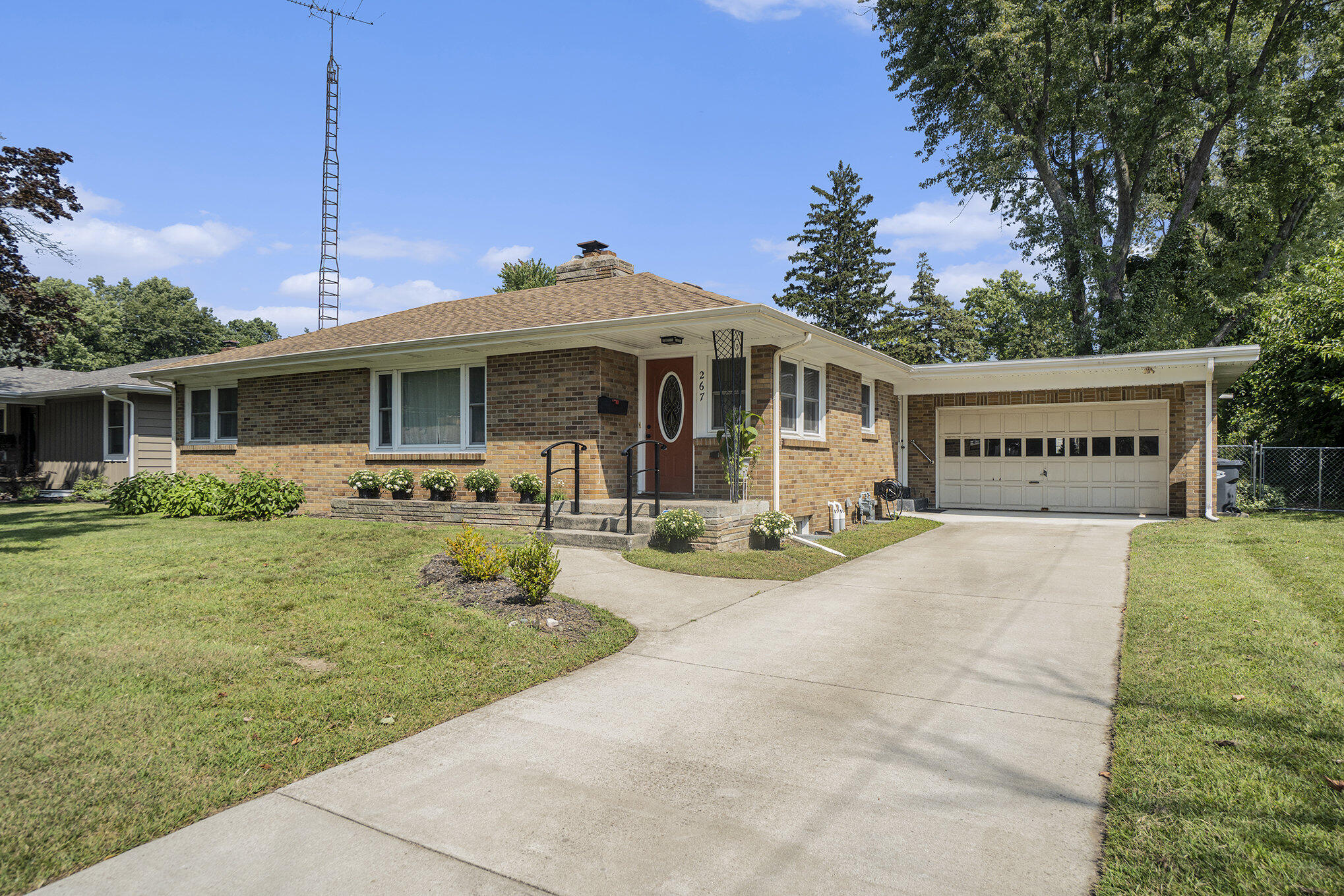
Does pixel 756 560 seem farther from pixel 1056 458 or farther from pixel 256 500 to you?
Answer: pixel 1056 458

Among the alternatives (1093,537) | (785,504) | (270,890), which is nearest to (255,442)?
(785,504)

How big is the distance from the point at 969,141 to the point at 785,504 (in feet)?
54.1

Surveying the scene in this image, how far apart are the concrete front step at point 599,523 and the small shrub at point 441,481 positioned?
2.38m

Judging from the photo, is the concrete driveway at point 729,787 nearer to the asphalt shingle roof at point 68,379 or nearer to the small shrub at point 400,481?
the small shrub at point 400,481

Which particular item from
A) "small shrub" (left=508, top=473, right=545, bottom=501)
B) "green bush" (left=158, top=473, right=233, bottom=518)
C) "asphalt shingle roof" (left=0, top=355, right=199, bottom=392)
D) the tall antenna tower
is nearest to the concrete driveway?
"small shrub" (left=508, top=473, right=545, bottom=501)

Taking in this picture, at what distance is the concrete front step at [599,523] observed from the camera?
9609 mm

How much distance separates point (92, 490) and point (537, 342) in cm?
1396

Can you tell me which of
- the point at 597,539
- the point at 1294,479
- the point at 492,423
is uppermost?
the point at 492,423

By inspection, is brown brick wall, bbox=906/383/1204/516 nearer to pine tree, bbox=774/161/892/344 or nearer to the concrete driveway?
the concrete driveway

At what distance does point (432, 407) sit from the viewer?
12.4 m

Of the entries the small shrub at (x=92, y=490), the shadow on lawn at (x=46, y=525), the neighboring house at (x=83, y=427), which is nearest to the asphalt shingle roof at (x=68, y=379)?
the neighboring house at (x=83, y=427)

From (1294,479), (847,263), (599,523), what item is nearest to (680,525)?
(599,523)

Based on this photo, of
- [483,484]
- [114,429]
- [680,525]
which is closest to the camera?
[680,525]

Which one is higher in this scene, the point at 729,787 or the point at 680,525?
the point at 680,525
